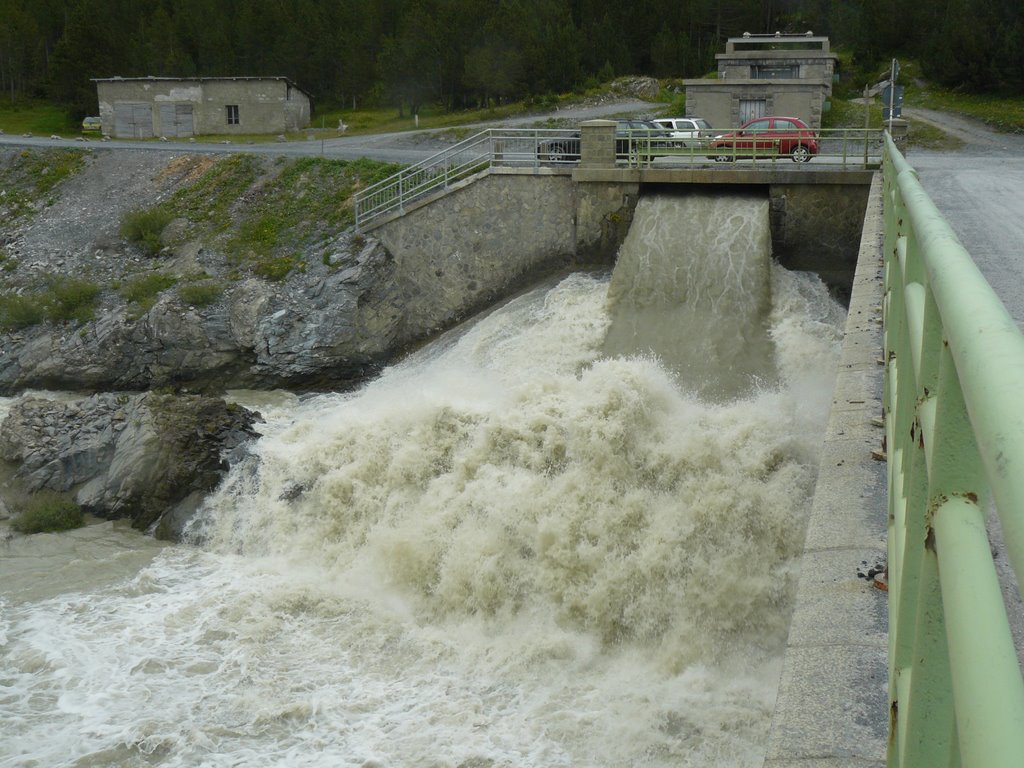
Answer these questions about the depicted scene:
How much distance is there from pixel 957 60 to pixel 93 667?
140 feet

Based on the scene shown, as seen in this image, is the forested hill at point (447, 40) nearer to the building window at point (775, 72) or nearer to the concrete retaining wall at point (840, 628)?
the building window at point (775, 72)

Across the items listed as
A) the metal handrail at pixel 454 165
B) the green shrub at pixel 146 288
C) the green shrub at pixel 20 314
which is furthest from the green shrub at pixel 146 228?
the metal handrail at pixel 454 165

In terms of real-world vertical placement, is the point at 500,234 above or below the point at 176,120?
below

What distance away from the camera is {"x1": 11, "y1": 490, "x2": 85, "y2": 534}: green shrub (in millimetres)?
16078

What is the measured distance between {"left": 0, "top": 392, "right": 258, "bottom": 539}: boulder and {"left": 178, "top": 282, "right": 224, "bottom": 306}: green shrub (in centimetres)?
406

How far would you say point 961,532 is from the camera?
140 centimetres

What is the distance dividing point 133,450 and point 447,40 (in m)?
41.7

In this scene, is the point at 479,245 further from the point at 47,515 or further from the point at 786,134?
the point at 47,515

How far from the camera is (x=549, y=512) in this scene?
44.8 ft

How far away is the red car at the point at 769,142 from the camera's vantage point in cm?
2097

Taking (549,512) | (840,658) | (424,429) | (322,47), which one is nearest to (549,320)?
(424,429)

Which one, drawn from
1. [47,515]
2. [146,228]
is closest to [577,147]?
[146,228]

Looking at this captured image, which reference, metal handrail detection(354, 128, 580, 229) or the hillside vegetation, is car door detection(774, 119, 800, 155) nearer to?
metal handrail detection(354, 128, 580, 229)

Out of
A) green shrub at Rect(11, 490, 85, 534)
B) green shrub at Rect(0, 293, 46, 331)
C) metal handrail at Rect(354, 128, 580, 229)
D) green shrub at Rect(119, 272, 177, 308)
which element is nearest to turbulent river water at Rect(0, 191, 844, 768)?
green shrub at Rect(11, 490, 85, 534)
